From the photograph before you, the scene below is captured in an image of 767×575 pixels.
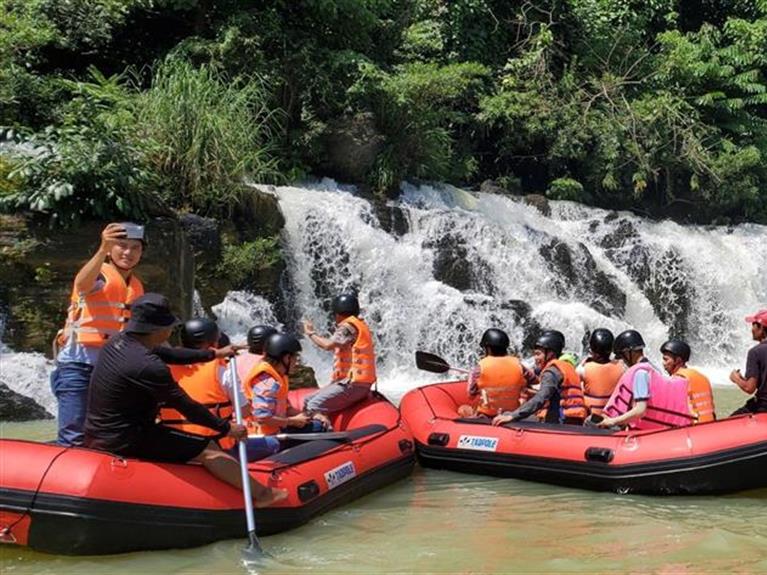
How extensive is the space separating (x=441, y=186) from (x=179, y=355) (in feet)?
38.1

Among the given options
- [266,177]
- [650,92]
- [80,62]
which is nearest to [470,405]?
[266,177]

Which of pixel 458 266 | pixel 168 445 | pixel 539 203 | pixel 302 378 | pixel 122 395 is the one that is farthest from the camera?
pixel 539 203

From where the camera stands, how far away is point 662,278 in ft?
51.5

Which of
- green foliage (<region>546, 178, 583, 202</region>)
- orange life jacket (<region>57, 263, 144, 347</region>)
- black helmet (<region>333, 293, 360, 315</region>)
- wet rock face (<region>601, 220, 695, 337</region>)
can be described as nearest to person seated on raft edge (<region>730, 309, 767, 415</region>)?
black helmet (<region>333, 293, 360, 315</region>)

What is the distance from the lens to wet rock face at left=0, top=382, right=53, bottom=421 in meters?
8.13

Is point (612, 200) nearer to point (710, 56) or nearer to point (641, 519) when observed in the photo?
point (710, 56)

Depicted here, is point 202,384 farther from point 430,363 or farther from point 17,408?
point 17,408

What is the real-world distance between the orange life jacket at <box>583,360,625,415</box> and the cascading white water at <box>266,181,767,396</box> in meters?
4.20

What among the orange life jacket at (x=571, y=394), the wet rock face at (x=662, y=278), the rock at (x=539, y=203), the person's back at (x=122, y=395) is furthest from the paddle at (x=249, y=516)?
the rock at (x=539, y=203)

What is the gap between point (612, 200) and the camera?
19.3 meters

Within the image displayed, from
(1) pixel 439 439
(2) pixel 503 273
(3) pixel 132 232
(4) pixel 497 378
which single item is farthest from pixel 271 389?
(2) pixel 503 273

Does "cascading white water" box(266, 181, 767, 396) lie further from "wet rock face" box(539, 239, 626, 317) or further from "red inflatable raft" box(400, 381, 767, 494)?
"red inflatable raft" box(400, 381, 767, 494)

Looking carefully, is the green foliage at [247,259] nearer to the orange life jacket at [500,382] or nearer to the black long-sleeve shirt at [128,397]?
the orange life jacket at [500,382]

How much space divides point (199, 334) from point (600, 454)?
2.80m
